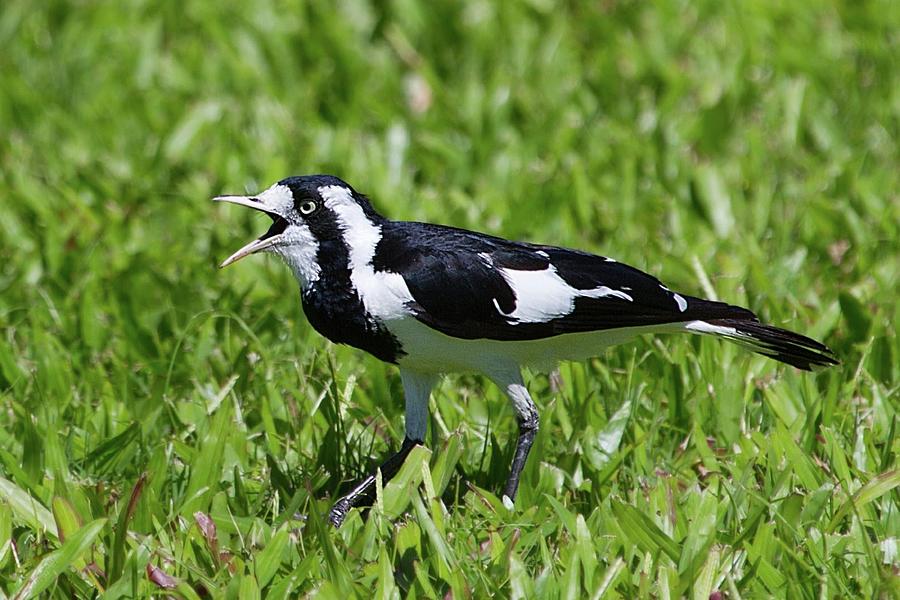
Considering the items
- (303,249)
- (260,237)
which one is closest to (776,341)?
(303,249)

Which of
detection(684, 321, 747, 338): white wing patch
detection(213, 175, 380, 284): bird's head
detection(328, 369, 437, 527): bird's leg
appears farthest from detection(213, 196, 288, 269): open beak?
detection(684, 321, 747, 338): white wing patch

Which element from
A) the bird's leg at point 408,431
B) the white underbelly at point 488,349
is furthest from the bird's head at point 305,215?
the bird's leg at point 408,431

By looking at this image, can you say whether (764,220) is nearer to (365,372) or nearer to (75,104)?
(365,372)

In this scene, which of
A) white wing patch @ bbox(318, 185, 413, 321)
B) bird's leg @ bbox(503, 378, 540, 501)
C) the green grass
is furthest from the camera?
bird's leg @ bbox(503, 378, 540, 501)

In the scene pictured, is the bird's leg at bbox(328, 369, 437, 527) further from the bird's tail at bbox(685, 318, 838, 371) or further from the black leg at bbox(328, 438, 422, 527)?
the bird's tail at bbox(685, 318, 838, 371)

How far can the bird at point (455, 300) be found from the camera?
3371 millimetres

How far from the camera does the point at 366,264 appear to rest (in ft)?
11.2

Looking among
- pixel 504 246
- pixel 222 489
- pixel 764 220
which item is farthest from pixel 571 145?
pixel 222 489

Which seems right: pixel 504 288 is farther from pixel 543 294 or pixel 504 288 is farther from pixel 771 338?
pixel 771 338

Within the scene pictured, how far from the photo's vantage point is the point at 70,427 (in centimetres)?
381

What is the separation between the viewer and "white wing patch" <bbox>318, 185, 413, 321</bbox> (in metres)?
3.35

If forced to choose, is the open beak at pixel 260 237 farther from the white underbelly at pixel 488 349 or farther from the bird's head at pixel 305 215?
the white underbelly at pixel 488 349

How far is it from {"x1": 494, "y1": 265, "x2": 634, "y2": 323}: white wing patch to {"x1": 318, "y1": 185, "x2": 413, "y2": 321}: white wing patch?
0.25 m

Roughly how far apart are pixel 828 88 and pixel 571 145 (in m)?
1.31
